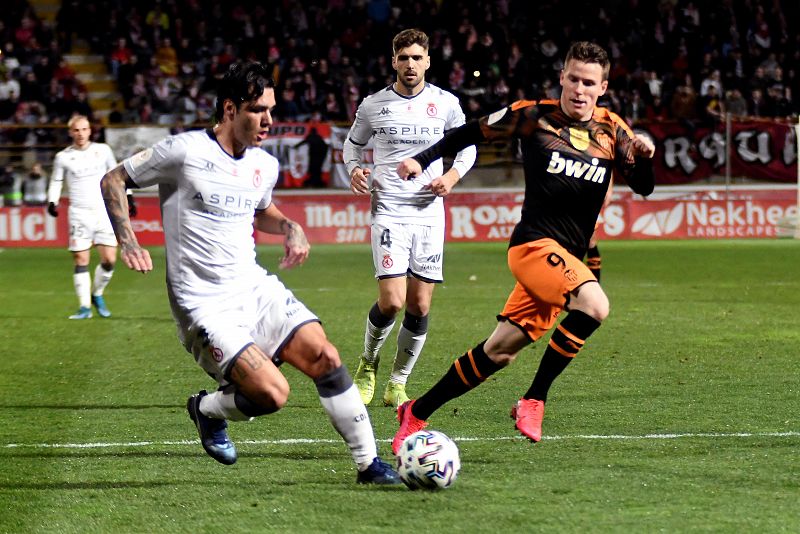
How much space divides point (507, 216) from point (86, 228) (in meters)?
11.7

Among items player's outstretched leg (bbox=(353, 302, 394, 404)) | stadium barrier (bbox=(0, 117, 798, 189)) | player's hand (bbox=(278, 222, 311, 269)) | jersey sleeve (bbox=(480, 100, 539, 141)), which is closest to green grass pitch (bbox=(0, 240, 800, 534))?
player's outstretched leg (bbox=(353, 302, 394, 404))

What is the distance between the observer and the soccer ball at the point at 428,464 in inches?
204

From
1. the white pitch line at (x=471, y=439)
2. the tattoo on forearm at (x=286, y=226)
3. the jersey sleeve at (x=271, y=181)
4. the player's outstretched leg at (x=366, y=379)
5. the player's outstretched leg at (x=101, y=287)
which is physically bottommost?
the player's outstretched leg at (x=101, y=287)

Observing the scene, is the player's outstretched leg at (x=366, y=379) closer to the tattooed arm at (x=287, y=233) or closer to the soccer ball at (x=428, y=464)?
the tattooed arm at (x=287, y=233)

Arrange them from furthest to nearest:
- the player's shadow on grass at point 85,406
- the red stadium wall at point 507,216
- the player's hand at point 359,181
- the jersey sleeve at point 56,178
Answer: the red stadium wall at point 507,216 → the jersey sleeve at point 56,178 → the player's hand at point 359,181 → the player's shadow on grass at point 85,406

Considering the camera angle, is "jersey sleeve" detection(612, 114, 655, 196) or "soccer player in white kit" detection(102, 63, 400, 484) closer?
"soccer player in white kit" detection(102, 63, 400, 484)

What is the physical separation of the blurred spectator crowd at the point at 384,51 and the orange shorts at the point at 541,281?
1997 centimetres

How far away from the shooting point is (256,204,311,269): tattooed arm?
17.3ft

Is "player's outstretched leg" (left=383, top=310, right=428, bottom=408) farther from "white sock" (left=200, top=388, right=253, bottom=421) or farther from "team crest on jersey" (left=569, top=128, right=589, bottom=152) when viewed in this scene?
"white sock" (left=200, top=388, right=253, bottom=421)

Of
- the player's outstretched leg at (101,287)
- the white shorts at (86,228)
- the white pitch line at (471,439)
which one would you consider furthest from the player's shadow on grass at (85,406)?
the white shorts at (86,228)

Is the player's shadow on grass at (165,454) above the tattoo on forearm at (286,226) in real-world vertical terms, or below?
below

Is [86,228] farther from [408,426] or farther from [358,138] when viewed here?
[408,426]

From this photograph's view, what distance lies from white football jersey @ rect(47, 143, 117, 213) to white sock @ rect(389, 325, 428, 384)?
6.66 metres

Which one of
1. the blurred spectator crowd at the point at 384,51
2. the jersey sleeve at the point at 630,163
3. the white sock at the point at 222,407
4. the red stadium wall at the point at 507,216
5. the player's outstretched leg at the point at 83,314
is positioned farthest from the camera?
the blurred spectator crowd at the point at 384,51
